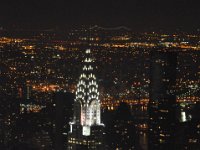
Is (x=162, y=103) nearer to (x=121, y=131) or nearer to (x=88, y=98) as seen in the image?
(x=121, y=131)

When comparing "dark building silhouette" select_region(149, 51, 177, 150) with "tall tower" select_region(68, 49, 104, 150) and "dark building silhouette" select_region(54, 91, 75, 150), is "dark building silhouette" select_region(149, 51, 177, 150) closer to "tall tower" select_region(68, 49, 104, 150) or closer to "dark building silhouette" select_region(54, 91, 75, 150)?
"tall tower" select_region(68, 49, 104, 150)

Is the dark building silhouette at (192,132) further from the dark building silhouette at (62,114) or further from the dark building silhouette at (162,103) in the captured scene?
the dark building silhouette at (62,114)

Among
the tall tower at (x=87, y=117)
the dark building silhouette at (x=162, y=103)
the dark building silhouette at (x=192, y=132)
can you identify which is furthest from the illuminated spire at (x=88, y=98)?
the dark building silhouette at (x=192, y=132)

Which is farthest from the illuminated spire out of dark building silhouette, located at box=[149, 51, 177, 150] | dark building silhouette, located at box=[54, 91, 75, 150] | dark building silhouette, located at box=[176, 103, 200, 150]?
dark building silhouette, located at box=[176, 103, 200, 150]

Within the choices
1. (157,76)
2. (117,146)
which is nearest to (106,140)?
(117,146)

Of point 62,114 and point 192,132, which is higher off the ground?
point 62,114

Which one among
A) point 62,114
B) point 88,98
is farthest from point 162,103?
point 62,114
